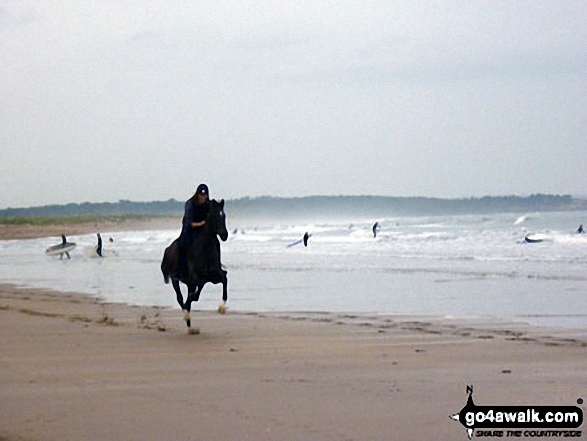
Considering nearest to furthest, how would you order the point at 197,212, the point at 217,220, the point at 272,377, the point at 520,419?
the point at 520,419 → the point at 272,377 → the point at 217,220 → the point at 197,212

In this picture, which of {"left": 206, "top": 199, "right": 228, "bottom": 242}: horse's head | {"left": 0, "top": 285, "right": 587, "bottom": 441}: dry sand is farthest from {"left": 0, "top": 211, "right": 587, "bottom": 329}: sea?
{"left": 206, "top": 199, "right": 228, "bottom": 242}: horse's head

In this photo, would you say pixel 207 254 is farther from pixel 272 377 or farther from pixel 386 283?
pixel 386 283

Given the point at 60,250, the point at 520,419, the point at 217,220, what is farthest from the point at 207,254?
the point at 60,250

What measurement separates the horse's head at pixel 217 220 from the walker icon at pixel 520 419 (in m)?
6.80

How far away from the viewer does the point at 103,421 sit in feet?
23.6

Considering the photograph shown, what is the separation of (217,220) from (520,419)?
7434mm

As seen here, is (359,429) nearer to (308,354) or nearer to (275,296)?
(308,354)

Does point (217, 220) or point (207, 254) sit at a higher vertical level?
point (217, 220)

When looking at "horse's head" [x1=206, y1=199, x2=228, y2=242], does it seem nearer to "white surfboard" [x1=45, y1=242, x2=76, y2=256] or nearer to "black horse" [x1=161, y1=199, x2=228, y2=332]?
"black horse" [x1=161, y1=199, x2=228, y2=332]

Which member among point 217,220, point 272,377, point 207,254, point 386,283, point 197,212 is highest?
point 197,212

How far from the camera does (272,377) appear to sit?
358 inches

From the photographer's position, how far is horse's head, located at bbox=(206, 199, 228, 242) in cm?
1372

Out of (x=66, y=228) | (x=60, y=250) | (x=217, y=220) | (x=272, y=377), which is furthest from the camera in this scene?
(x=66, y=228)

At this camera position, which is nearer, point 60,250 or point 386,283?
point 386,283
